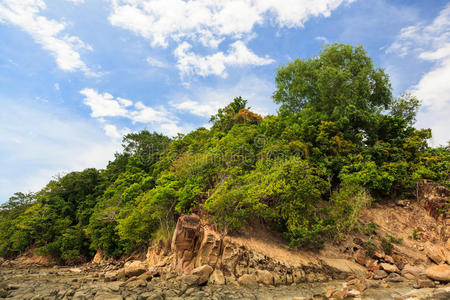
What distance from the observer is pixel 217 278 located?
518 inches

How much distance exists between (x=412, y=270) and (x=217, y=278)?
11.6m

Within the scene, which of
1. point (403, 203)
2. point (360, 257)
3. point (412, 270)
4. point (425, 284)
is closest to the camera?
point (425, 284)

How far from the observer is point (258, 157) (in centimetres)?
1958

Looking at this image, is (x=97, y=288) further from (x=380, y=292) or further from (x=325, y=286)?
(x=380, y=292)

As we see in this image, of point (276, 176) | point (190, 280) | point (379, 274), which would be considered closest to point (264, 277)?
point (190, 280)

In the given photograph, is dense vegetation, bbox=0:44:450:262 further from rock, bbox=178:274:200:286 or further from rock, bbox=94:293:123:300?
rock, bbox=94:293:123:300

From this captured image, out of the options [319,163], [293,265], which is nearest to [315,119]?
[319,163]

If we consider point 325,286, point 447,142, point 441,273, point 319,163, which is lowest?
point 325,286

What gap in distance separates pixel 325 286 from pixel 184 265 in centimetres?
831

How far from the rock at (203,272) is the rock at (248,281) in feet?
6.00

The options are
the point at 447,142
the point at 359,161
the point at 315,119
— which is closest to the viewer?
the point at 359,161

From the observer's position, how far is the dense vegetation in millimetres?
15812

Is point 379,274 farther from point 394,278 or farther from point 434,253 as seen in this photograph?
point 434,253

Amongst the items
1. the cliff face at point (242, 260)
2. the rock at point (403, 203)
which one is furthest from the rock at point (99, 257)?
the rock at point (403, 203)
